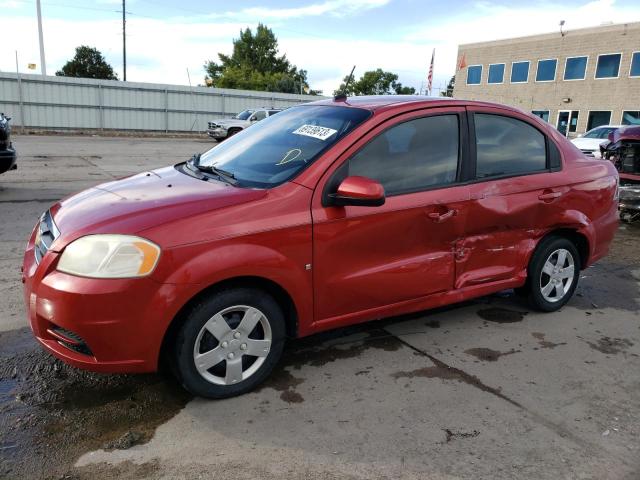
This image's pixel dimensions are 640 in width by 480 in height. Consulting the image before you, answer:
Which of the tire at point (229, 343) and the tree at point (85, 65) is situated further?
the tree at point (85, 65)

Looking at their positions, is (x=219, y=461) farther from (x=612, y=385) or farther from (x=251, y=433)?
(x=612, y=385)

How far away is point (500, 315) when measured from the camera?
450 cm

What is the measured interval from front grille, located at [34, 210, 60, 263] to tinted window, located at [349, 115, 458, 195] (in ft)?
5.71

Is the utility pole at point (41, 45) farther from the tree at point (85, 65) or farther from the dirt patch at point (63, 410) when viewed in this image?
the tree at point (85, 65)

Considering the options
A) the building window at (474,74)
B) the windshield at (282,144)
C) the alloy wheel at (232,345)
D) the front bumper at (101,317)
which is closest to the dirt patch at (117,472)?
the front bumper at (101,317)

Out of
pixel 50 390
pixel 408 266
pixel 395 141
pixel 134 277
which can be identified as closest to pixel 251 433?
pixel 134 277

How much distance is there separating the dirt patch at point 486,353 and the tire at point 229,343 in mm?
1467

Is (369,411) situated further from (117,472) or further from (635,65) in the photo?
(635,65)

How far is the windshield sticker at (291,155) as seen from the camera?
3350 millimetres

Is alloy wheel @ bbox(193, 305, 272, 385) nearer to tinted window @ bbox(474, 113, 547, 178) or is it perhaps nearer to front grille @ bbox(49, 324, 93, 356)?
front grille @ bbox(49, 324, 93, 356)

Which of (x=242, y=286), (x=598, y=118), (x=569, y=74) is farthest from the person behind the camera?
(x=569, y=74)

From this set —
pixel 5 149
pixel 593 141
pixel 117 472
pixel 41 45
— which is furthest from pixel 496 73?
pixel 117 472

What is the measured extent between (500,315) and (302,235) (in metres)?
2.30

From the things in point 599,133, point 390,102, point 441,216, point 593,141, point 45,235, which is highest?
point 390,102
